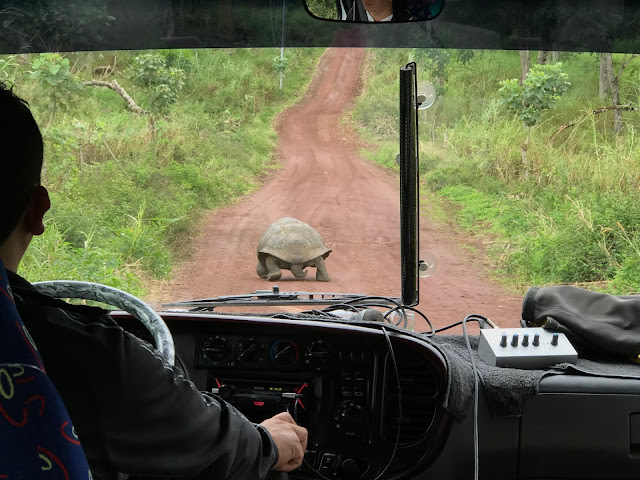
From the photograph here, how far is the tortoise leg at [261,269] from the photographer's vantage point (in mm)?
3135

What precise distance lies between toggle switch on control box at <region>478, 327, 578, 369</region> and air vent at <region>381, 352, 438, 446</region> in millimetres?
224

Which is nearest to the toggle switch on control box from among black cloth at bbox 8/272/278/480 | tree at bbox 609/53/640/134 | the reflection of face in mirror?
the reflection of face in mirror

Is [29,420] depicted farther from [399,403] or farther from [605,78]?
[605,78]

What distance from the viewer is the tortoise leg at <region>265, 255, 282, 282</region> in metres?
3.05

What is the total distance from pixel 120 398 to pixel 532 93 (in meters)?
3.23

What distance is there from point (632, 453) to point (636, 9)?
52.3 inches

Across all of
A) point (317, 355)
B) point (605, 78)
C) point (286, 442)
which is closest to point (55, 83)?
point (317, 355)

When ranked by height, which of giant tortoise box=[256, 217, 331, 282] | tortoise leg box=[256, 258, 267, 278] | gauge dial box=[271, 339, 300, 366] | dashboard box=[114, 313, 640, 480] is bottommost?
dashboard box=[114, 313, 640, 480]

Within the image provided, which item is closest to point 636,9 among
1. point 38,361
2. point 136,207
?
point 38,361

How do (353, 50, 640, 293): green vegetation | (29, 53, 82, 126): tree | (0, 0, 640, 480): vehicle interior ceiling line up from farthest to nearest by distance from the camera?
(29, 53, 82, 126): tree < (353, 50, 640, 293): green vegetation < (0, 0, 640, 480): vehicle interior ceiling

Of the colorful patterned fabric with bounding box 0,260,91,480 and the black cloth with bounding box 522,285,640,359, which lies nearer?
the colorful patterned fabric with bounding box 0,260,91,480

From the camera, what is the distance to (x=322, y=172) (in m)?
4.27

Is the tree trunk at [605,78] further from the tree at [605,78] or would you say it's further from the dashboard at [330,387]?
the dashboard at [330,387]

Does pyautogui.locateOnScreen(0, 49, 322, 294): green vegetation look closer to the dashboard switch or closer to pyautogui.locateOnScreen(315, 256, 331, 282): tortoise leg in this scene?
pyautogui.locateOnScreen(315, 256, 331, 282): tortoise leg
